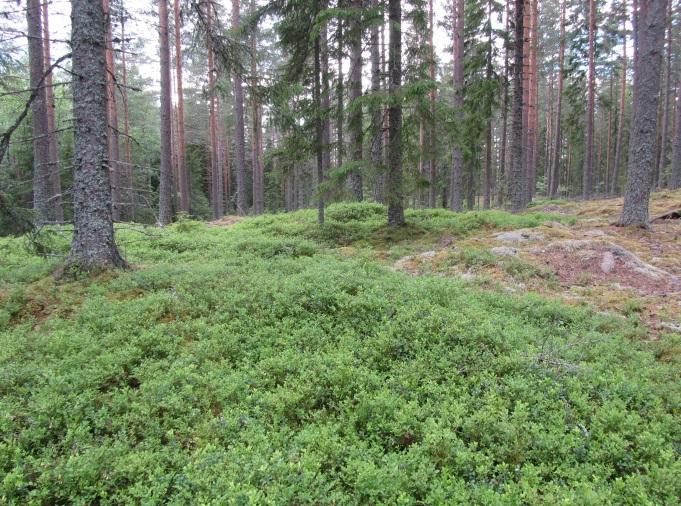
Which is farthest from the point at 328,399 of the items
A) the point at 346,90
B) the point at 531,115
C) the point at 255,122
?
the point at 531,115

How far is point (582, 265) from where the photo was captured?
771 centimetres

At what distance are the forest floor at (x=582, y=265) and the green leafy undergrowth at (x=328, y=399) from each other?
987 mm

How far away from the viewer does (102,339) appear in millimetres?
4707

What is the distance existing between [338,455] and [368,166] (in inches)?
321

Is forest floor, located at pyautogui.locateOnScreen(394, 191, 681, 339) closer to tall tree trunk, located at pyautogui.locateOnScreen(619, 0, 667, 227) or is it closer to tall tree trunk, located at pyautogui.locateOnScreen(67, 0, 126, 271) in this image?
tall tree trunk, located at pyautogui.locateOnScreen(619, 0, 667, 227)

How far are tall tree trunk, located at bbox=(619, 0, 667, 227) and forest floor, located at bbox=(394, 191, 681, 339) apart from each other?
3.15 ft

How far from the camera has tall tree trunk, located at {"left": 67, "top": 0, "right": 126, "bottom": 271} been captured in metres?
6.37

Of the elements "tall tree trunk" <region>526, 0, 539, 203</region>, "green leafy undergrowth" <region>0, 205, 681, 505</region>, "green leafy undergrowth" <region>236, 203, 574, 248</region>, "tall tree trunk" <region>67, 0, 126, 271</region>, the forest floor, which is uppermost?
"tall tree trunk" <region>526, 0, 539, 203</region>

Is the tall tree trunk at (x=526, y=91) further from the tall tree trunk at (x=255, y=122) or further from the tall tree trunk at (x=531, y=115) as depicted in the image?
the tall tree trunk at (x=255, y=122)

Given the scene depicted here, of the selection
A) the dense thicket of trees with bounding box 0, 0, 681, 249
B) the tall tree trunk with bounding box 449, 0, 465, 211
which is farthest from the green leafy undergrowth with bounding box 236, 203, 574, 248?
the tall tree trunk with bounding box 449, 0, 465, 211

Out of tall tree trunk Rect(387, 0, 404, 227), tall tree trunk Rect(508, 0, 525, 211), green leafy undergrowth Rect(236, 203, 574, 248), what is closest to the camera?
tall tree trunk Rect(387, 0, 404, 227)

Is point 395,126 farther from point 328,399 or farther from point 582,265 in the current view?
point 328,399

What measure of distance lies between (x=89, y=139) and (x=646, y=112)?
11.8m

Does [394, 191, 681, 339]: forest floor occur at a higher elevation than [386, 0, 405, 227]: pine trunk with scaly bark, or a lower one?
lower
